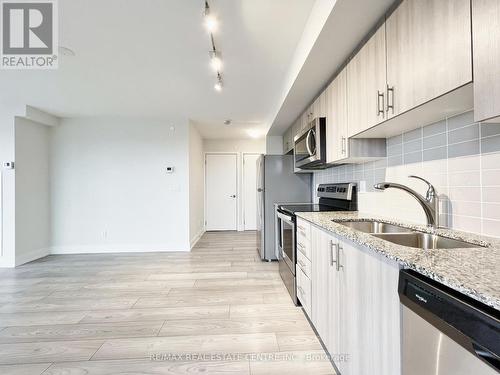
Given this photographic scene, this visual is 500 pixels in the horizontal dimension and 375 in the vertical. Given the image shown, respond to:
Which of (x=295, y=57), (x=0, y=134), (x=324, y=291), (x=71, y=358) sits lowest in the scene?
(x=71, y=358)

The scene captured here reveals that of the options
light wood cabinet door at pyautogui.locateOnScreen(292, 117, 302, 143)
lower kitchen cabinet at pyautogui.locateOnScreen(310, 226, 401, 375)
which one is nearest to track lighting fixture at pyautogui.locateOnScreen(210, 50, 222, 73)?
light wood cabinet door at pyautogui.locateOnScreen(292, 117, 302, 143)

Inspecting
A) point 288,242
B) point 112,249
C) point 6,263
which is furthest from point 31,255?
point 288,242

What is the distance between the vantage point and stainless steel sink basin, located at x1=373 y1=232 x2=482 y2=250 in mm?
1238

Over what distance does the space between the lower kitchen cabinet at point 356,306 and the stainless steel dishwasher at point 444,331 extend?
0.07 metres

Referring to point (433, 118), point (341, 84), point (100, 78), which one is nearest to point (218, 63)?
point (341, 84)

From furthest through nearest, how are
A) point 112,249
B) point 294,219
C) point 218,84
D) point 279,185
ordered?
point 112,249, point 279,185, point 218,84, point 294,219

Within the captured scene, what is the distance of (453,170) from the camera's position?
1.43 metres

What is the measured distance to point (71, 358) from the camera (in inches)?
66.9

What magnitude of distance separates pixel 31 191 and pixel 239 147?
13.7ft

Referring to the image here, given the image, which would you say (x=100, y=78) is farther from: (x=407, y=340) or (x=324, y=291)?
(x=407, y=340)

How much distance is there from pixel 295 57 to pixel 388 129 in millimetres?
1164

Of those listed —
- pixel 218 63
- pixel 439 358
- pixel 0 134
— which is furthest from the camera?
pixel 0 134

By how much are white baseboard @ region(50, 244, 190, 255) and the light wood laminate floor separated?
0.90 metres

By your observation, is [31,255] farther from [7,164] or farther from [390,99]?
[390,99]
